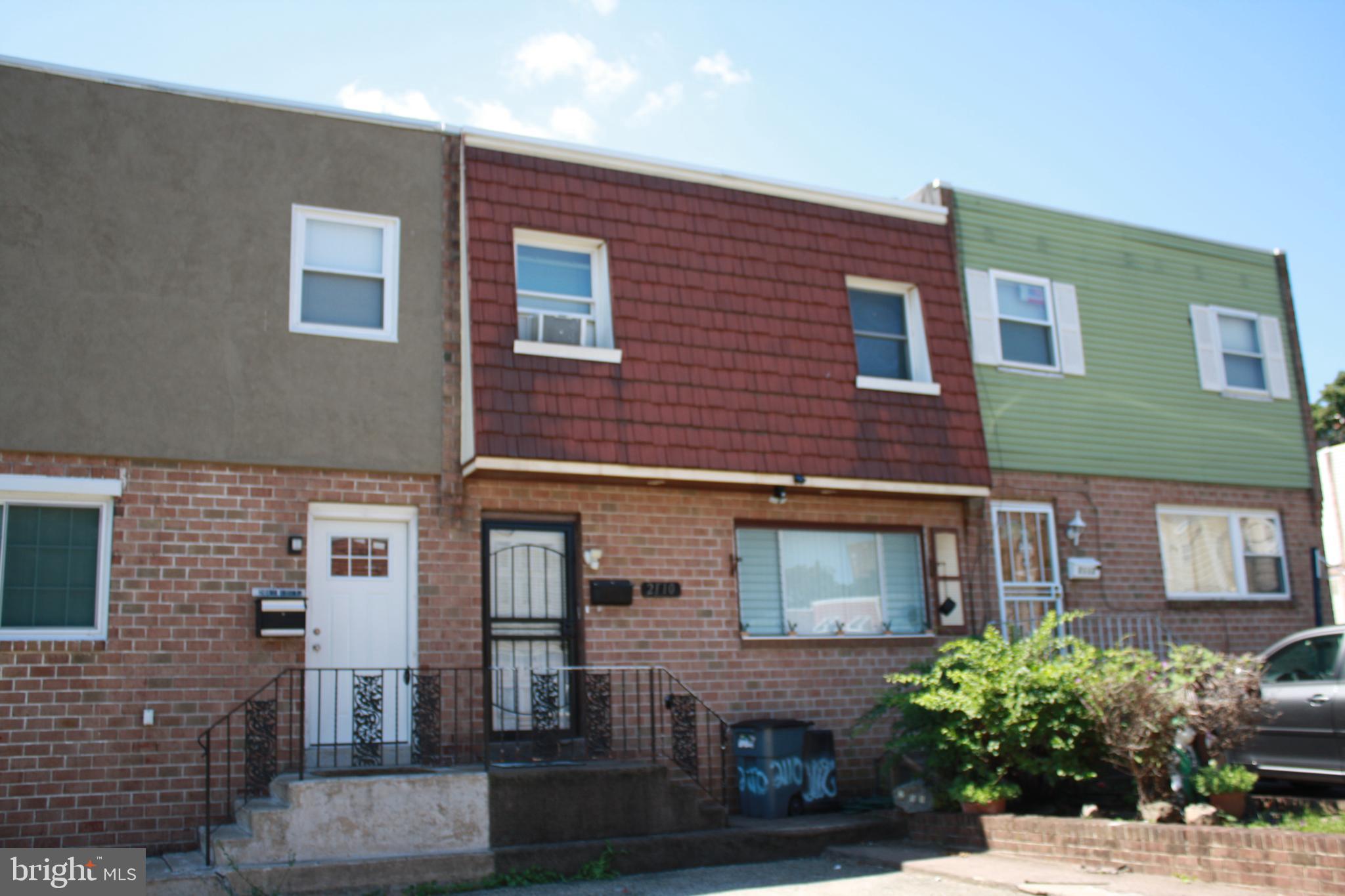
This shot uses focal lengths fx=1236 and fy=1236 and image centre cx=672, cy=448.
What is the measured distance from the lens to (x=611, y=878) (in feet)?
31.2

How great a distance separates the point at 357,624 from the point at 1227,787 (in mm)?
7178

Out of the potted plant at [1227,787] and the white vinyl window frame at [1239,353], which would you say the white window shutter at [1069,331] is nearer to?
the white vinyl window frame at [1239,353]

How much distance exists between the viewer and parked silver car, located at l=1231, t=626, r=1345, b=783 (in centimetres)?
989

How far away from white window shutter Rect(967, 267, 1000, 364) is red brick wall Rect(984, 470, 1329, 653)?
1.39 m

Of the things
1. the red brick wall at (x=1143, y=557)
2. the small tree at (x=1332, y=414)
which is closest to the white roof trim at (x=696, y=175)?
the red brick wall at (x=1143, y=557)

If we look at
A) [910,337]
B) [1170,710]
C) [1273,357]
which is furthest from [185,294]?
[1273,357]

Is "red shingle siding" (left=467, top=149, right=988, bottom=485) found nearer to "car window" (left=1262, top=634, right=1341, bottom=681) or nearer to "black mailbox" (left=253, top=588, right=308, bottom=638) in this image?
"black mailbox" (left=253, top=588, right=308, bottom=638)

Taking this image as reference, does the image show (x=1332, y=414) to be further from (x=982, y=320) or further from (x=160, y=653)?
(x=160, y=653)

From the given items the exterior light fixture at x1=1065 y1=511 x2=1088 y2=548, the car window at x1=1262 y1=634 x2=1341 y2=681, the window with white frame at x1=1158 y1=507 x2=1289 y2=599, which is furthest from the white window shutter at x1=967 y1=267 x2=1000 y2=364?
the car window at x1=1262 y1=634 x2=1341 y2=681

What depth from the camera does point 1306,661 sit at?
34.3ft

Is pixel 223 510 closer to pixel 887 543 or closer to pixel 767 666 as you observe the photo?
A: pixel 767 666

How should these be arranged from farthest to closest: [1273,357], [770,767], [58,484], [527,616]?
[1273,357] → [527,616] → [770,767] → [58,484]

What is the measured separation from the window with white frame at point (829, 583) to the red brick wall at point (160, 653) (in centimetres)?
314

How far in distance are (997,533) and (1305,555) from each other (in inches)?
195
